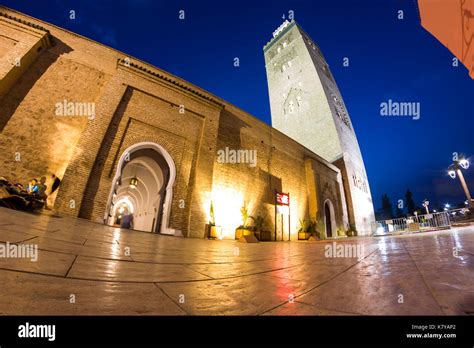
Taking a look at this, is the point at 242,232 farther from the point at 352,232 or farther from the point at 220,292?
the point at 352,232

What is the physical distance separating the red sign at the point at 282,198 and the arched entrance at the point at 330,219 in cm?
493

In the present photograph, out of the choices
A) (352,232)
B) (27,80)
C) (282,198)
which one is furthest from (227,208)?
(352,232)

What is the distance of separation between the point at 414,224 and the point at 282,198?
32.8 feet

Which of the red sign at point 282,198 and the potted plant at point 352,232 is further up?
the red sign at point 282,198

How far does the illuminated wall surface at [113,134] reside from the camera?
274 inches

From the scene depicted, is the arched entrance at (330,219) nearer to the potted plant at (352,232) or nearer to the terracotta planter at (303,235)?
the potted plant at (352,232)

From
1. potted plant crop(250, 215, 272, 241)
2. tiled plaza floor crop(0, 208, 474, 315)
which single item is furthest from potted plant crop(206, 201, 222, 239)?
tiled plaza floor crop(0, 208, 474, 315)

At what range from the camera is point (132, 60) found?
9.23 meters

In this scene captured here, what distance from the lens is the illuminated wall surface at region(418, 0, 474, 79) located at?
4.51 metres

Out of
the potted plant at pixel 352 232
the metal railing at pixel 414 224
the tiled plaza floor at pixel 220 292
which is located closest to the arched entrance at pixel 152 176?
the tiled plaza floor at pixel 220 292

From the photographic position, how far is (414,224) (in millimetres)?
14359
